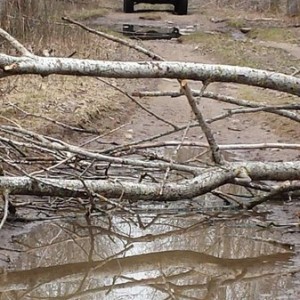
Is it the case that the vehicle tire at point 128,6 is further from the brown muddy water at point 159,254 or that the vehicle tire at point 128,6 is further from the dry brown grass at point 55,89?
the brown muddy water at point 159,254

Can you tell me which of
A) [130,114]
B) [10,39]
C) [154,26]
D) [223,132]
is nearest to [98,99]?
[130,114]

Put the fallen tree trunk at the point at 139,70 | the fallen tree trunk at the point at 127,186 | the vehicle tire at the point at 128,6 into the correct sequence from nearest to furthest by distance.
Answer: the fallen tree trunk at the point at 139,70, the fallen tree trunk at the point at 127,186, the vehicle tire at the point at 128,6

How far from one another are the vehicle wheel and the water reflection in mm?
18363

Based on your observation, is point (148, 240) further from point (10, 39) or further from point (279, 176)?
point (10, 39)

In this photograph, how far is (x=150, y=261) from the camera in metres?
4.65

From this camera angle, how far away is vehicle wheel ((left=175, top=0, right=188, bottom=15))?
2305 cm

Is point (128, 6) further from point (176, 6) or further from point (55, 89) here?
point (55, 89)

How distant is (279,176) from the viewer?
510 centimetres

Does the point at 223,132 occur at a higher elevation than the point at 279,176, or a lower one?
lower

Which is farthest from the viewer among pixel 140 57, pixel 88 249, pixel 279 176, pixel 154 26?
pixel 154 26

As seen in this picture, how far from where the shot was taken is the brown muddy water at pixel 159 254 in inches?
167

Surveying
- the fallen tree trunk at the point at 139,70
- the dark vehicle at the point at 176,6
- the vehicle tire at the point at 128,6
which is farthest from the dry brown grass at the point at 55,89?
the vehicle tire at the point at 128,6

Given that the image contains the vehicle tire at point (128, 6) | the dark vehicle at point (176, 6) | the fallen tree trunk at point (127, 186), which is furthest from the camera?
the vehicle tire at point (128, 6)

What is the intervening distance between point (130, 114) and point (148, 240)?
160 inches
